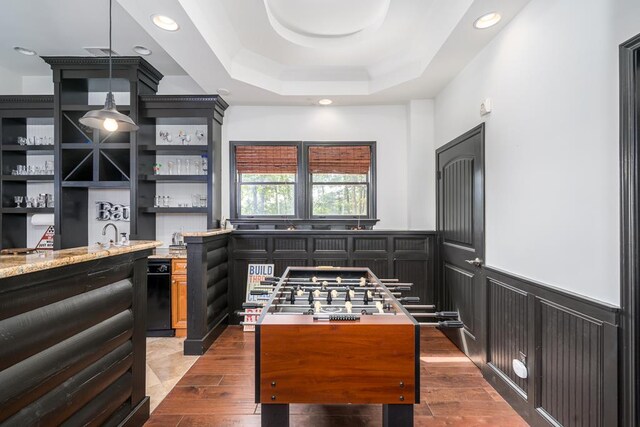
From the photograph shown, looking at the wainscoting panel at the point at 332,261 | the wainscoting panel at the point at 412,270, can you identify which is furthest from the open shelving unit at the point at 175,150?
the wainscoting panel at the point at 412,270

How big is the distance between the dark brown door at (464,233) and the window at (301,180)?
3.41ft

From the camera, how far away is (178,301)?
3553 millimetres

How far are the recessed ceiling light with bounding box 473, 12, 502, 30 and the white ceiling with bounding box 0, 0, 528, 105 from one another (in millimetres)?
57

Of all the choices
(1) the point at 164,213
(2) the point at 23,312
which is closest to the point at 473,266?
(2) the point at 23,312

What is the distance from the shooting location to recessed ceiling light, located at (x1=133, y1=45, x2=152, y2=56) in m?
3.48

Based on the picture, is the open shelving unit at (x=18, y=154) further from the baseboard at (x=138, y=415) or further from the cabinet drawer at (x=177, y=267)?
the baseboard at (x=138, y=415)

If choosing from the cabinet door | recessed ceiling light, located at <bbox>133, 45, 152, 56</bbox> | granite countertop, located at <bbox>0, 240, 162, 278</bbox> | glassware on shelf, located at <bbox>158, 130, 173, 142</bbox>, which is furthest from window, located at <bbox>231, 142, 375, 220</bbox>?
granite countertop, located at <bbox>0, 240, 162, 278</bbox>

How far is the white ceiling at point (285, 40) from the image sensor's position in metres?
2.61

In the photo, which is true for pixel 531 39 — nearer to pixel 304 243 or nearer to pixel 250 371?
pixel 304 243

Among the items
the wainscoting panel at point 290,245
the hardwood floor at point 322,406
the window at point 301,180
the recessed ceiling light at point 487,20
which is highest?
the recessed ceiling light at point 487,20

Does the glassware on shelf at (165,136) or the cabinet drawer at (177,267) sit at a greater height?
the glassware on shelf at (165,136)

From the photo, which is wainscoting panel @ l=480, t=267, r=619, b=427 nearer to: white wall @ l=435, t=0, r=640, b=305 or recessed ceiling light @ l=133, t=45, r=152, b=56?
white wall @ l=435, t=0, r=640, b=305

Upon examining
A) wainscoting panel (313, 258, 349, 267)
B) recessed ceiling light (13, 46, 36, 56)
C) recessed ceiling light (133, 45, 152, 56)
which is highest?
recessed ceiling light (13, 46, 36, 56)

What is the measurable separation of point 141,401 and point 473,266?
2974 millimetres
